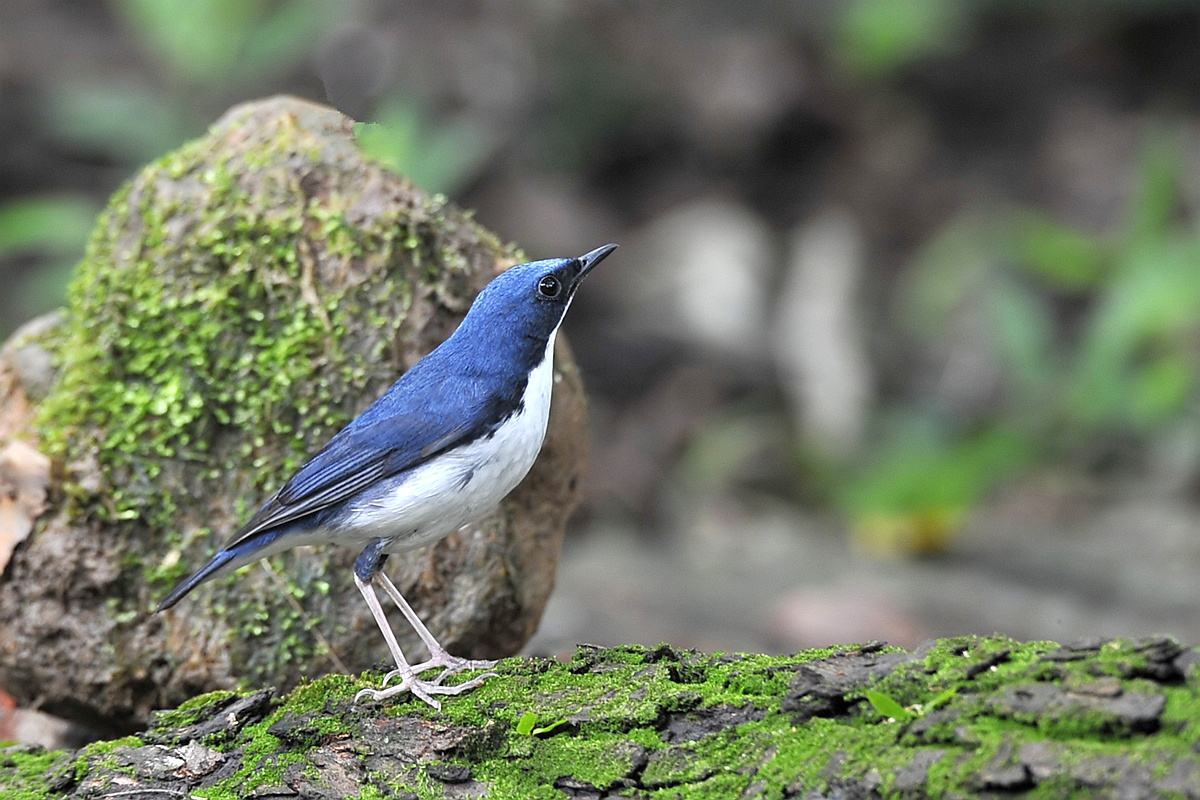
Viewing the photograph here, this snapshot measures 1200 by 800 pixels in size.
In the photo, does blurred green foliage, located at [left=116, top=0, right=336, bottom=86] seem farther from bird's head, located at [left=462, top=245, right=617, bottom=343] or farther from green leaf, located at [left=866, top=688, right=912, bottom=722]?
green leaf, located at [left=866, top=688, right=912, bottom=722]

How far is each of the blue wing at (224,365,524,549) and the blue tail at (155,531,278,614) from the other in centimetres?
3

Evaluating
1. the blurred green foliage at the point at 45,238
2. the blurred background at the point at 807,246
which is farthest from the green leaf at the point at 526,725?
the blurred green foliage at the point at 45,238

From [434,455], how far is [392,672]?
2.33ft

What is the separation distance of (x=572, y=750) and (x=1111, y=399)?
8.01 metres

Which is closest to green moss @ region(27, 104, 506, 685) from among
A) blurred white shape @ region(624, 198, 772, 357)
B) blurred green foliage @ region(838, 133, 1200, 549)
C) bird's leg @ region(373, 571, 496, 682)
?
bird's leg @ region(373, 571, 496, 682)

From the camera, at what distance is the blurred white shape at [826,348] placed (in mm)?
11195

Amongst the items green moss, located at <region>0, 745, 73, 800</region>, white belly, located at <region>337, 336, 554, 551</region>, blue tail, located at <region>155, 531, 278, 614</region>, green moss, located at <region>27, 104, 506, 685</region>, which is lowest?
green moss, located at <region>0, 745, 73, 800</region>

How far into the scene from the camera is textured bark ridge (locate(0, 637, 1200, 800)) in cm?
302

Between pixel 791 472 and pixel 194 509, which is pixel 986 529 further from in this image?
pixel 194 509

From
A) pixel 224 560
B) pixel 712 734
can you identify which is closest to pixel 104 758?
pixel 224 560

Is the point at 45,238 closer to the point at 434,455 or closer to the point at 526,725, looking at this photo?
the point at 434,455

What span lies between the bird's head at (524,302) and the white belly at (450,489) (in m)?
0.24

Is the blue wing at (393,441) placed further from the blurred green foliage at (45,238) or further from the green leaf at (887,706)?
the blurred green foliage at (45,238)

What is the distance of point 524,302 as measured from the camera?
464 centimetres
